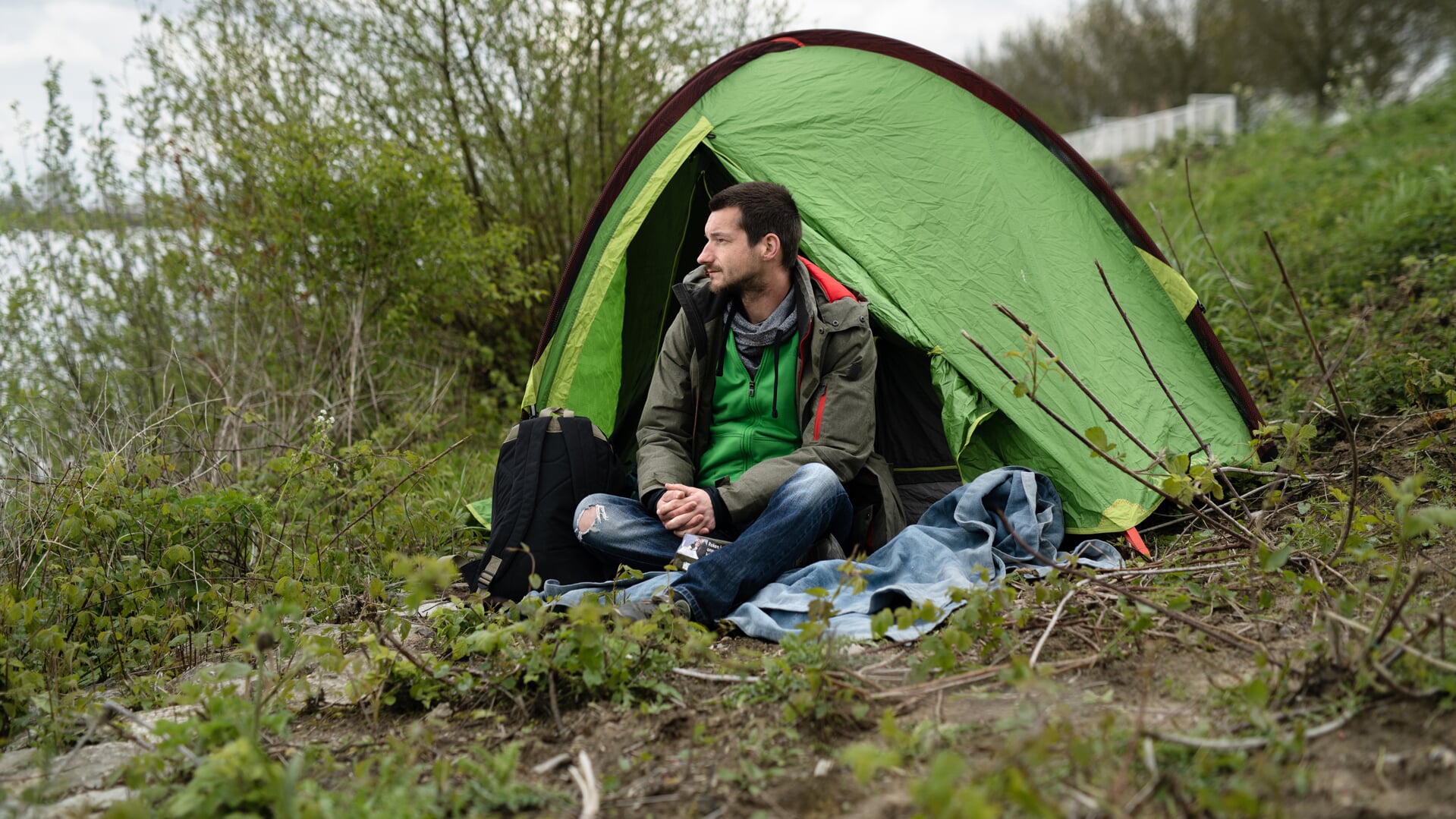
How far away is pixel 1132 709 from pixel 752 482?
52.0 inches

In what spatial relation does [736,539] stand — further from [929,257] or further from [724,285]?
[929,257]

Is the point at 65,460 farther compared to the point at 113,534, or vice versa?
the point at 65,460

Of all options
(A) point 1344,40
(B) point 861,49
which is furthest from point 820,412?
(A) point 1344,40

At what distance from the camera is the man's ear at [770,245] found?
10.4ft

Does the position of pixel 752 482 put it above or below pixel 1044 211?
below

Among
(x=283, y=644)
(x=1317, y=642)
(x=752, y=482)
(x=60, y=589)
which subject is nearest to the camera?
(x=1317, y=642)

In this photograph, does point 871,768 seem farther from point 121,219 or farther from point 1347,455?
point 121,219

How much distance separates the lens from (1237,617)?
7.54 ft

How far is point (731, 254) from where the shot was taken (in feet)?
10.4

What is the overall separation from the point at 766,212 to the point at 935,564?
1.21m

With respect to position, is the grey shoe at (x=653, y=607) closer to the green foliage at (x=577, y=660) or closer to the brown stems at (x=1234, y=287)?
the green foliage at (x=577, y=660)

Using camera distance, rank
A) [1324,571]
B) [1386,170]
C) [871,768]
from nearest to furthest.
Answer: [871,768] → [1324,571] → [1386,170]

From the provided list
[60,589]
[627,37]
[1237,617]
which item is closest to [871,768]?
[1237,617]

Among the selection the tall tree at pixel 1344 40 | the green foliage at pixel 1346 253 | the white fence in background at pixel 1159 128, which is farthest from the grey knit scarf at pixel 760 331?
the tall tree at pixel 1344 40
